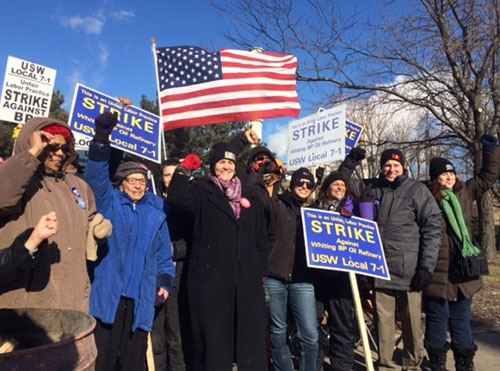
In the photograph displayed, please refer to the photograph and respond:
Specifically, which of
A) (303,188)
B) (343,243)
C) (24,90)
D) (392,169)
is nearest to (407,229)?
(392,169)

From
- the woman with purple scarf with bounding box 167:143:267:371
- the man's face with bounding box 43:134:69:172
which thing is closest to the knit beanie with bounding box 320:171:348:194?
the woman with purple scarf with bounding box 167:143:267:371

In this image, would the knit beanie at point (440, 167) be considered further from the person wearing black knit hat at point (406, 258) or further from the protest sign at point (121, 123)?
the protest sign at point (121, 123)

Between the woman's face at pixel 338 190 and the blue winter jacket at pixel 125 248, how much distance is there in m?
1.77

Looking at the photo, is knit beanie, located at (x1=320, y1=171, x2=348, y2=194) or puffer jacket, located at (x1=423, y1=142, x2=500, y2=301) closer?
puffer jacket, located at (x1=423, y1=142, x2=500, y2=301)

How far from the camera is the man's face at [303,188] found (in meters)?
4.24

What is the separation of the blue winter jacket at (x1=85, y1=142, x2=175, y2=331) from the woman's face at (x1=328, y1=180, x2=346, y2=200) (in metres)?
1.77

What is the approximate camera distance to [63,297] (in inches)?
95.4

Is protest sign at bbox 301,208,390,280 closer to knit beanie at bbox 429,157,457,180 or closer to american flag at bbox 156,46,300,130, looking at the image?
knit beanie at bbox 429,157,457,180

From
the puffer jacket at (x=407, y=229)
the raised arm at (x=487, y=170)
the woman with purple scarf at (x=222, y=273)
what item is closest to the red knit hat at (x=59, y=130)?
the woman with purple scarf at (x=222, y=273)

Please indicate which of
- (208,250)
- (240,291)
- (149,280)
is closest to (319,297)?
(240,291)

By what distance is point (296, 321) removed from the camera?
3994mm

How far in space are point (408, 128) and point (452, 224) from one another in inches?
826

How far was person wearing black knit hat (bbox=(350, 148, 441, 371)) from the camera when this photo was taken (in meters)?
4.23

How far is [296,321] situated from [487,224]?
1176cm
